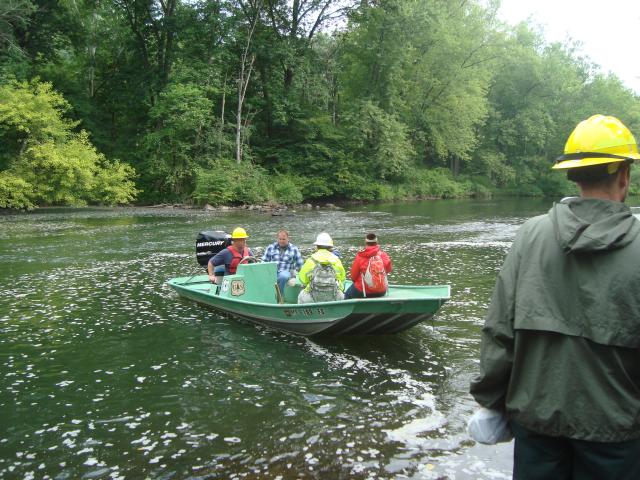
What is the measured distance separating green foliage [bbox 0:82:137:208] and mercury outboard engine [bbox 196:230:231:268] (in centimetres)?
2071

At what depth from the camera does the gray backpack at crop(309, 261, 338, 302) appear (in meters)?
8.23

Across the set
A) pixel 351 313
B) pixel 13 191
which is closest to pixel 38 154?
pixel 13 191

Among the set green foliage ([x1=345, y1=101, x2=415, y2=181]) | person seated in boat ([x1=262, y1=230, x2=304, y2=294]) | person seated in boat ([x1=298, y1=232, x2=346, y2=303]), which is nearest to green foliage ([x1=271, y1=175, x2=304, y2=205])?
green foliage ([x1=345, y1=101, x2=415, y2=181])

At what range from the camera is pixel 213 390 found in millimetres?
6219

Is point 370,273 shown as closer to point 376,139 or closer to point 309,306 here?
point 309,306

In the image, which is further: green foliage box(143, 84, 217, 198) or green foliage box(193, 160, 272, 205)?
green foliage box(143, 84, 217, 198)

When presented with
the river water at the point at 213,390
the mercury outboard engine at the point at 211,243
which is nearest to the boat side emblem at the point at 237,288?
the river water at the point at 213,390

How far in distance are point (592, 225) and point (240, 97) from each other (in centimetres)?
3677

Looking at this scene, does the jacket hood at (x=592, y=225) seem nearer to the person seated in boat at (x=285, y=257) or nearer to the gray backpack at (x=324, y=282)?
the gray backpack at (x=324, y=282)

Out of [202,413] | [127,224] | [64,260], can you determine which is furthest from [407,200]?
[202,413]

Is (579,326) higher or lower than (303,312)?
higher

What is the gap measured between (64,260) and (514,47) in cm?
4523

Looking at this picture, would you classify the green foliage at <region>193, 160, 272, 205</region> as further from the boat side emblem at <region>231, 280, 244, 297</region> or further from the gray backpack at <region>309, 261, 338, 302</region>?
the gray backpack at <region>309, 261, 338, 302</region>

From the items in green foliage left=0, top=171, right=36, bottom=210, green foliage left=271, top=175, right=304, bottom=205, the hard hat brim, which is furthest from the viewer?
green foliage left=271, top=175, right=304, bottom=205
